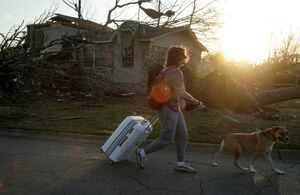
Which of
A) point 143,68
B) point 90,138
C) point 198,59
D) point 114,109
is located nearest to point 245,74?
point 198,59

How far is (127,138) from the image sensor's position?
672 cm

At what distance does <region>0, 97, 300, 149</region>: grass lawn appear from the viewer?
32.9 ft

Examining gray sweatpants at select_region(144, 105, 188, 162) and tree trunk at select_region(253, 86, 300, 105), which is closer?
gray sweatpants at select_region(144, 105, 188, 162)

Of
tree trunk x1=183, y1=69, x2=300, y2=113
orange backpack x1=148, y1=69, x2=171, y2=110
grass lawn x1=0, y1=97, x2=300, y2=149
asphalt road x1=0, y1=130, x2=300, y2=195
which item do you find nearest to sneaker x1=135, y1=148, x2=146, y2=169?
asphalt road x1=0, y1=130, x2=300, y2=195

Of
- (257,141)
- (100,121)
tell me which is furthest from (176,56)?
(100,121)

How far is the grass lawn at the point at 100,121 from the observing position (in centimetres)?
1004

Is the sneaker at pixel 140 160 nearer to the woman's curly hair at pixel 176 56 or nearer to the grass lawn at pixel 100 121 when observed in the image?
the woman's curly hair at pixel 176 56

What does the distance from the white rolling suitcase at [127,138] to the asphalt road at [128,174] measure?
0.72 feet

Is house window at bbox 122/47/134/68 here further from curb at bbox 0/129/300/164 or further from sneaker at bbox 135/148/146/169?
sneaker at bbox 135/148/146/169

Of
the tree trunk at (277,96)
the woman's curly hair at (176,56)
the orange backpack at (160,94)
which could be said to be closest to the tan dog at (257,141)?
the orange backpack at (160,94)

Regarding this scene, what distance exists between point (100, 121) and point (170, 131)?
18.2ft

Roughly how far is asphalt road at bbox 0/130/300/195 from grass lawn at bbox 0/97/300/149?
1311mm

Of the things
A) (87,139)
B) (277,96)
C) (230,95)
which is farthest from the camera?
(277,96)

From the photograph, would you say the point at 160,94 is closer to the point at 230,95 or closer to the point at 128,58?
the point at 230,95
